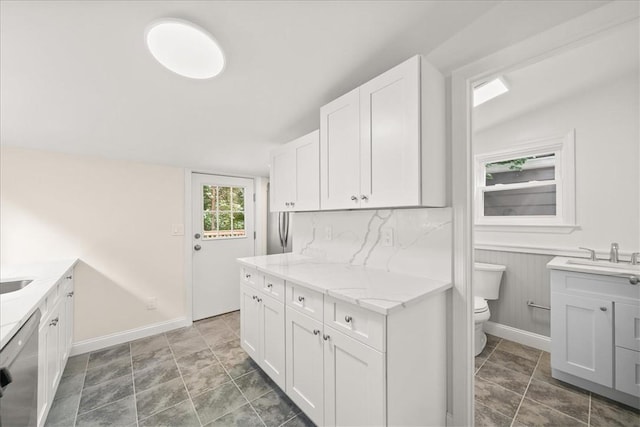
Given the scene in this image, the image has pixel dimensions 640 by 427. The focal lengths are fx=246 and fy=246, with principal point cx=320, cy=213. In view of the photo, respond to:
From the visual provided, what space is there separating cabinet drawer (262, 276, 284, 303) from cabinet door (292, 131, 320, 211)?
0.60 meters

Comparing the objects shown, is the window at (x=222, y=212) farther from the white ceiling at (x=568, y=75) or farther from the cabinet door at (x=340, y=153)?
the white ceiling at (x=568, y=75)

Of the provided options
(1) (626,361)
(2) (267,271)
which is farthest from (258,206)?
(1) (626,361)

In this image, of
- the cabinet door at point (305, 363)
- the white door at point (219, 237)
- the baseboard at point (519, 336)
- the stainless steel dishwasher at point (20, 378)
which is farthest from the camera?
the white door at point (219, 237)

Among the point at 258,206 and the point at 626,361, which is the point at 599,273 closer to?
the point at 626,361

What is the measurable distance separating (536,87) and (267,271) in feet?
8.75

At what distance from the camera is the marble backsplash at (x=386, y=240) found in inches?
57.7

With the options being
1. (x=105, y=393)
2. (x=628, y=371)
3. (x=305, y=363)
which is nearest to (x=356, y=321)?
(x=305, y=363)

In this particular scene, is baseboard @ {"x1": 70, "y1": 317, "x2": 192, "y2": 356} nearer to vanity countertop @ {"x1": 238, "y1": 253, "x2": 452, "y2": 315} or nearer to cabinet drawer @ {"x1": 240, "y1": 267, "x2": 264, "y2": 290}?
cabinet drawer @ {"x1": 240, "y1": 267, "x2": 264, "y2": 290}

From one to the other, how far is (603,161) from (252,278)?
308cm

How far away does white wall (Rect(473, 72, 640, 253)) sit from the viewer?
191 cm

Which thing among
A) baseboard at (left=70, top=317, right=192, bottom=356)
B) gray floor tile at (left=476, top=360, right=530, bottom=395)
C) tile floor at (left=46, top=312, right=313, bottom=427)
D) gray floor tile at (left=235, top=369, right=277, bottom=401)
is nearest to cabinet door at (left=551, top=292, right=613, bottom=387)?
gray floor tile at (left=476, top=360, right=530, bottom=395)

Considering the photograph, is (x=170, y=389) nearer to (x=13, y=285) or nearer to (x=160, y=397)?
(x=160, y=397)

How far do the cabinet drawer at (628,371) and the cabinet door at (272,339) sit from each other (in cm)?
221

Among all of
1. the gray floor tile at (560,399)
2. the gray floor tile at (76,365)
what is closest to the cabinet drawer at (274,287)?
the gray floor tile at (76,365)
